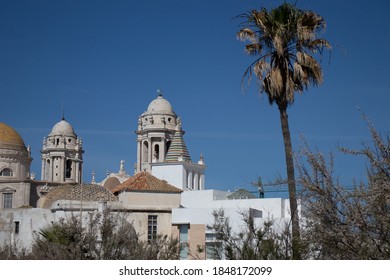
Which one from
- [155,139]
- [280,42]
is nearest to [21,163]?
[155,139]

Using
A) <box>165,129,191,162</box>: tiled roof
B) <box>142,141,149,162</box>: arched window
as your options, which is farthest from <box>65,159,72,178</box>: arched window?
<box>165,129,191,162</box>: tiled roof

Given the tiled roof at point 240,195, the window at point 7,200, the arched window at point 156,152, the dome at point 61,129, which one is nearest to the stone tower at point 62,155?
the dome at point 61,129

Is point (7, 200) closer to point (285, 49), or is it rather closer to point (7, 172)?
point (7, 172)

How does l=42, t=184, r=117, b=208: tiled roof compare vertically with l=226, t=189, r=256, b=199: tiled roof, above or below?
below

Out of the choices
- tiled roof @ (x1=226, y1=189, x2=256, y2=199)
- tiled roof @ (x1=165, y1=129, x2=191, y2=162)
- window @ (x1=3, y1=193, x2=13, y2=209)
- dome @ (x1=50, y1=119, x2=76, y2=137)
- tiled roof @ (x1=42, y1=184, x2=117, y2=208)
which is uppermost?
dome @ (x1=50, y1=119, x2=76, y2=137)

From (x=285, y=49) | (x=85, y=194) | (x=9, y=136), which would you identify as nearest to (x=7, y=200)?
(x=9, y=136)

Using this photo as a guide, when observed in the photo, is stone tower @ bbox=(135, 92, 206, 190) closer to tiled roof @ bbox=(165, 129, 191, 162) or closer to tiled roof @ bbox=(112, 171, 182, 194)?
tiled roof @ bbox=(165, 129, 191, 162)

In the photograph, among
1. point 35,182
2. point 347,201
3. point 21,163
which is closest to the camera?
point 347,201

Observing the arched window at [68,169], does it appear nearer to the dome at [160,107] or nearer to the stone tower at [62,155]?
the stone tower at [62,155]

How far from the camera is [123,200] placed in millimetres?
35500

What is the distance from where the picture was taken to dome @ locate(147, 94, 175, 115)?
68.0m
